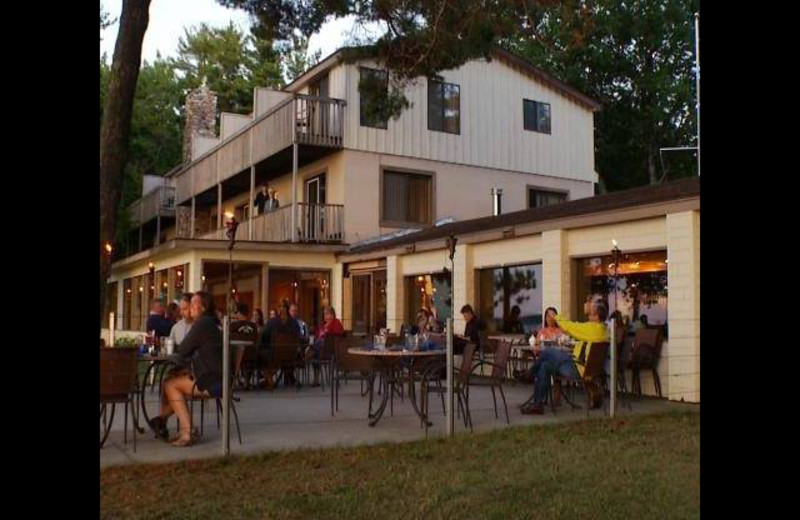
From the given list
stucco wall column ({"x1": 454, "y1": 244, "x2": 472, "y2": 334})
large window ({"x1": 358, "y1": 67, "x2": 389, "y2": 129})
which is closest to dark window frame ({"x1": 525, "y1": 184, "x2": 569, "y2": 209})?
stucco wall column ({"x1": 454, "y1": 244, "x2": 472, "y2": 334})

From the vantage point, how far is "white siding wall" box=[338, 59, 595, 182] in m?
19.7

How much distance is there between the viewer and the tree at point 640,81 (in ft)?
110

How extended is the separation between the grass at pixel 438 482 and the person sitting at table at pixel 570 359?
1831 millimetres

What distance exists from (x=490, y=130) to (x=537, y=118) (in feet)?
6.71

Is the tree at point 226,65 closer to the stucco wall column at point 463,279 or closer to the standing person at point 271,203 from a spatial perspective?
the standing person at point 271,203

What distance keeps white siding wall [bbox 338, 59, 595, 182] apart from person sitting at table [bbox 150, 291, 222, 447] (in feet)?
41.7

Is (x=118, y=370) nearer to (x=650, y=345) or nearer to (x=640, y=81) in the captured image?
(x=650, y=345)

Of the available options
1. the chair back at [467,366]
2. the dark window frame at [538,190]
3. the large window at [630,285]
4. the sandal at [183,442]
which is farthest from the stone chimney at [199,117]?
the sandal at [183,442]

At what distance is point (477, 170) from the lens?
21344 millimetres

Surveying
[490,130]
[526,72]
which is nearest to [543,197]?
[490,130]

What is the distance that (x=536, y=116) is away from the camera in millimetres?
22875

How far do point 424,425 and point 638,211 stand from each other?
474 cm

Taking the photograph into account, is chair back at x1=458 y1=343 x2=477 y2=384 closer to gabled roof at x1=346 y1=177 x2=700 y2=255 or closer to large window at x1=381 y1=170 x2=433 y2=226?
gabled roof at x1=346 y1=177 x2=700 y2=255
